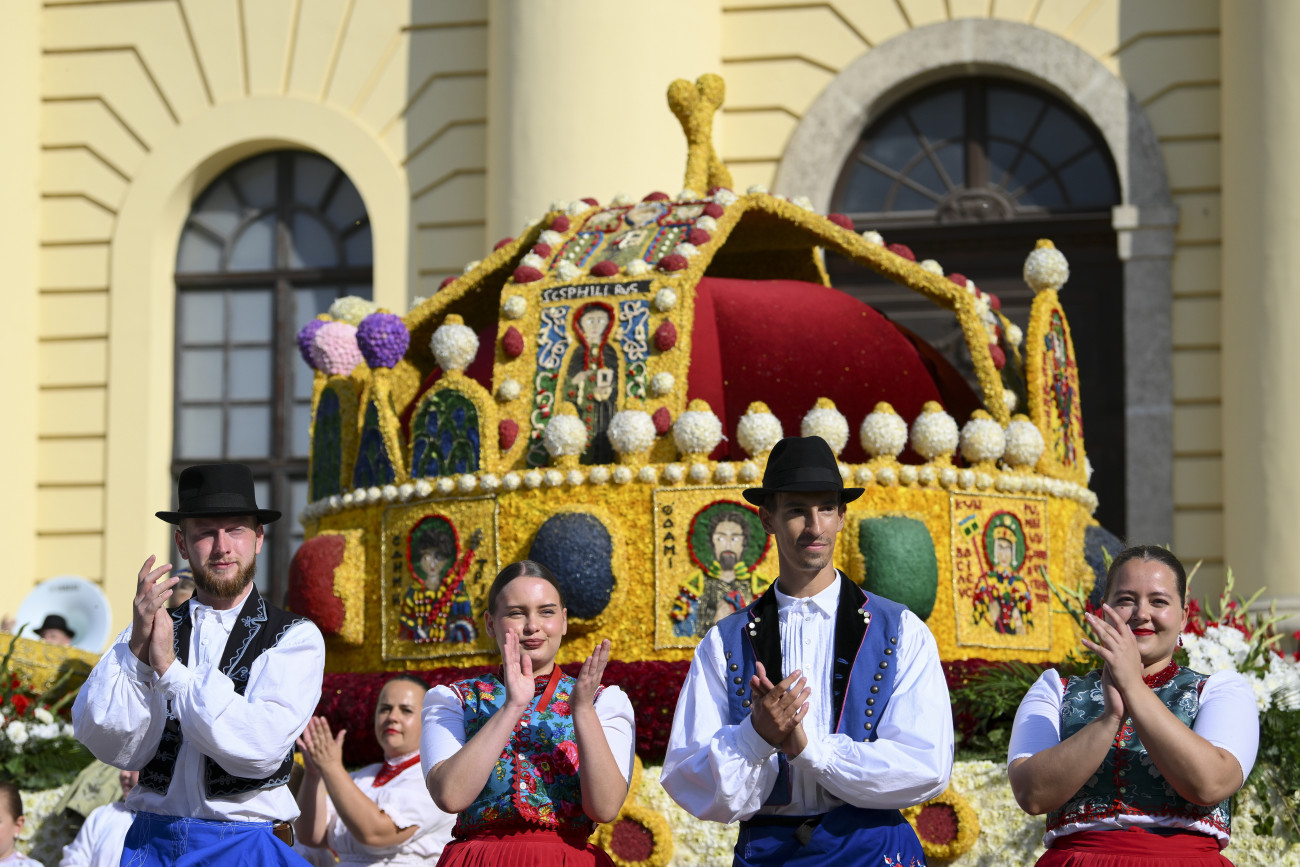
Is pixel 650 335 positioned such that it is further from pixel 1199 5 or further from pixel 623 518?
pixel 1199 5

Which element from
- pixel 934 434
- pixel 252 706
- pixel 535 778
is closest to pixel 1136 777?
pixel 535 778

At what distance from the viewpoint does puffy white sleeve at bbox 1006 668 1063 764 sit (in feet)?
13.2

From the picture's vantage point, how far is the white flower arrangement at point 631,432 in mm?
7074

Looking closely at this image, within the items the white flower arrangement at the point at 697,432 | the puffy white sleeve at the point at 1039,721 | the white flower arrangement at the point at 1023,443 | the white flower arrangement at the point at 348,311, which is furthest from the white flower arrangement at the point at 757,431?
the puffy white sleeve at the point at 1039,721

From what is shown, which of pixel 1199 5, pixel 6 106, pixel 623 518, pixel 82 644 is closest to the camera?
pixel 623 518

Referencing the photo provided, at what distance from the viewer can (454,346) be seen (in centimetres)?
752

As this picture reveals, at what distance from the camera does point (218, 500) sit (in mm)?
4422

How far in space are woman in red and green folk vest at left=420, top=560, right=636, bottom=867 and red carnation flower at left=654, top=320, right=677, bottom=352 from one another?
9.95ft

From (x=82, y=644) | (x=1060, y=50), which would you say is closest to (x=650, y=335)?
(x=82, y=644)

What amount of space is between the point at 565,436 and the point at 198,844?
10.4 ft

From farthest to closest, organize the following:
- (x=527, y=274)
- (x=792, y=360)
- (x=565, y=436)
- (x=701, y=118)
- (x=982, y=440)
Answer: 1. (x=701, y=118)
2. (x=792, y=360)
3. (x=527, y=274)
4. (x=982, y=440)
5. (x=565, y=436)

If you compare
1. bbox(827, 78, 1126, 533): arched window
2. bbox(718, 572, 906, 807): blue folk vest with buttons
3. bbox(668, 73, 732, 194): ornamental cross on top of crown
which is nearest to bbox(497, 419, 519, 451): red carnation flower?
bbox(668, 73, 732, 194): ornamental cross on top of crown

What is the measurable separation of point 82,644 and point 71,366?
11.7 feet

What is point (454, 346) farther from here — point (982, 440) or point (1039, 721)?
point (1039, 721)
